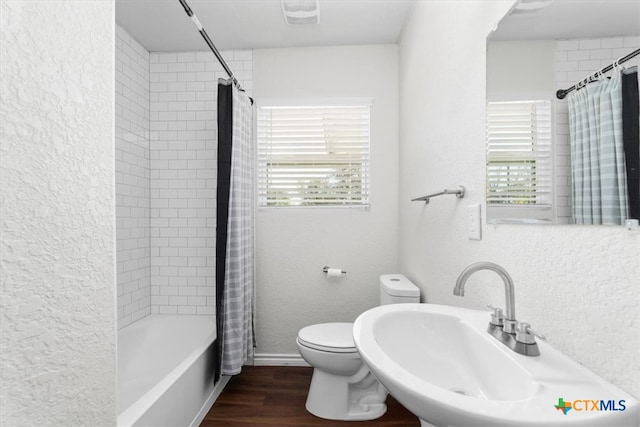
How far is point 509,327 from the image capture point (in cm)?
75

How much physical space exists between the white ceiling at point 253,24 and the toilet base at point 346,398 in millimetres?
2221

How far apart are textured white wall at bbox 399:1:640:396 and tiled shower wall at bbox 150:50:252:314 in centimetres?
148

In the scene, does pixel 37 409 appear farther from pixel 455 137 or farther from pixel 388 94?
pixel 388 94

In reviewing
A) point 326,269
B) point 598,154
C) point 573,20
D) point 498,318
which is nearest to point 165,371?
point 326,269

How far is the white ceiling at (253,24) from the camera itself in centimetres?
190

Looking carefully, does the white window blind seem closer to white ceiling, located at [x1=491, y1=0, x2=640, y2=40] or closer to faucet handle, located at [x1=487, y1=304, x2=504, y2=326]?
white ceiling, located at [x1=491, y1=0, x2=640, y2=40]

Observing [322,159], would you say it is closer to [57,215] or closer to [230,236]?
[230,236]

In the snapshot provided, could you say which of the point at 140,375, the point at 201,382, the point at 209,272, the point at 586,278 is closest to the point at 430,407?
the point at 586,278

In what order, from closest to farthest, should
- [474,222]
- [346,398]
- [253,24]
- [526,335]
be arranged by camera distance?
[526,335], [474,222], [346,398], [253,24]

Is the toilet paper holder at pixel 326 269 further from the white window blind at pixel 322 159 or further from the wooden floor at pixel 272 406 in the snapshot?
the wooden floor at pixel 272 406

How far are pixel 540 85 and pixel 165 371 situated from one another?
7.61ft

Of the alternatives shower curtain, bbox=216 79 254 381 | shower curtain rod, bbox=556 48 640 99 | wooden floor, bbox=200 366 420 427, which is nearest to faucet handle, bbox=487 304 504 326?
shower curtain rod, bbox=556 48 640 99

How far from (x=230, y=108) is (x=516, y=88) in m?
1.56

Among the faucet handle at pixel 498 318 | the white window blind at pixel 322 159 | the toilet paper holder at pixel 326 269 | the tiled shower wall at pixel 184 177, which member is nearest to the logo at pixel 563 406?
the faucet handle at pixel 498 318
